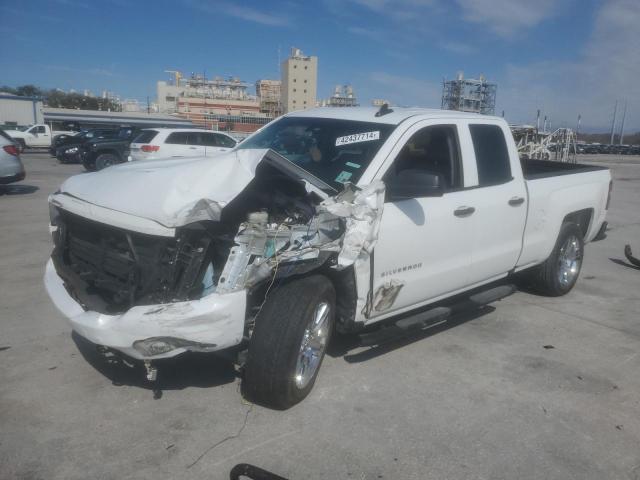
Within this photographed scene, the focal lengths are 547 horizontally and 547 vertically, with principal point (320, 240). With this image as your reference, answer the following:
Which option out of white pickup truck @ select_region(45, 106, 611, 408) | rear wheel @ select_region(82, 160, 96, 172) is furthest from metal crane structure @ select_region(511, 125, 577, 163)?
white pickup truck @ select_region(45, 106, 611, 408)

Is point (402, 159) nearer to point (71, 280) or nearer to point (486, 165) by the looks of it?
point (486, 165)

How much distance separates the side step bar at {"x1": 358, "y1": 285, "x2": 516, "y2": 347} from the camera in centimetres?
375

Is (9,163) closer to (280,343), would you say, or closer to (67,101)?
(280,343)

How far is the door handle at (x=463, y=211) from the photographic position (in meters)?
4.22

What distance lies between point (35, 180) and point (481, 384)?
15783 millimetres

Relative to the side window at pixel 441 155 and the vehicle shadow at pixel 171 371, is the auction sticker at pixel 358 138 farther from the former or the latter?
the vehicle shadow at pixel 171 371

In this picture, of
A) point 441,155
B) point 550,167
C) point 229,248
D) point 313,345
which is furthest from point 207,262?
point 550,167

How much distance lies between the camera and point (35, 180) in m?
16.2

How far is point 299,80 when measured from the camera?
116062 mm

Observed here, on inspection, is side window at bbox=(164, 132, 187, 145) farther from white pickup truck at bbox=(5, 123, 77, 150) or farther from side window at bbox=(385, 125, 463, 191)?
white pickup truck at bbox=(5, 123, 77, 150)

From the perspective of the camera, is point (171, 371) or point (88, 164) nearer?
point (171, 371)

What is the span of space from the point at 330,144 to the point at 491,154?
1.55m

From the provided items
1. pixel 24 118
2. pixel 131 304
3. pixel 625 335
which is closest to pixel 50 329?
pixel 131 304

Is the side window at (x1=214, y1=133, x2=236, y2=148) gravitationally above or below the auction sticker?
below
